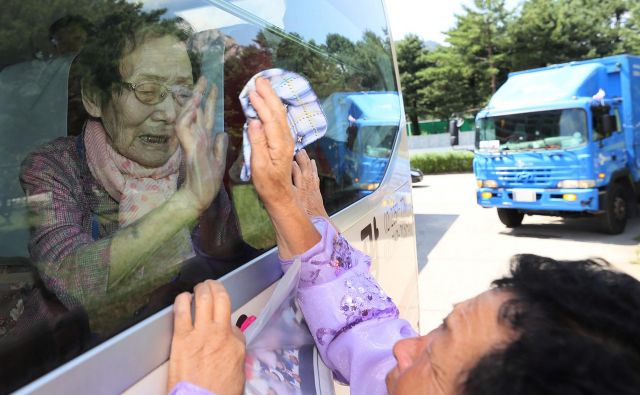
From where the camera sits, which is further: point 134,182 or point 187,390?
point 134,182

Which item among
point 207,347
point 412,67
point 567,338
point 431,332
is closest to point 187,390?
point 207,347

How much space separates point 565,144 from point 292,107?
7.47 meters

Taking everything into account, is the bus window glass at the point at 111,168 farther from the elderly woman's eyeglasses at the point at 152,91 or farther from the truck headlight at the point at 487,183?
the truck headlight at the point at 487,183

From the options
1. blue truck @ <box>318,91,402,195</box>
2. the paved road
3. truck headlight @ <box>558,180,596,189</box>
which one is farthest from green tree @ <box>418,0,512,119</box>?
blue truck @ <box>318,91,402,195</box>

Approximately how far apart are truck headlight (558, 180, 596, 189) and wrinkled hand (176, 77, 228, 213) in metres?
7.41

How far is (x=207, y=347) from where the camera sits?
0.96m

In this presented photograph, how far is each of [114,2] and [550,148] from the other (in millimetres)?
7782

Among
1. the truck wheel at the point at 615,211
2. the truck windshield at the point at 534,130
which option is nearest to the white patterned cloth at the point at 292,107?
the truck windshield at the point at 534,130

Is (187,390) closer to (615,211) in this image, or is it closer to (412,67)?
(615,211)

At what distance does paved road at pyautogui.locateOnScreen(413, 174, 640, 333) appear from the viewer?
19.7 ft

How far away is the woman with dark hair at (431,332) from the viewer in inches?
29.4

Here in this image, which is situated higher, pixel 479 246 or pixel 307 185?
pixel 307 185

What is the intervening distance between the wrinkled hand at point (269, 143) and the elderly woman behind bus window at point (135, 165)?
0.12 meters

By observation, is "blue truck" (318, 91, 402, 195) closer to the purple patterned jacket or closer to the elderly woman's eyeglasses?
the purple patterned jacket
